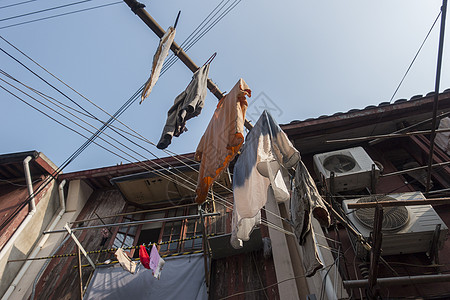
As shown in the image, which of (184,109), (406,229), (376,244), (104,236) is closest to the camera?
(376,244)

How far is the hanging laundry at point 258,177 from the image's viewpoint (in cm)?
405

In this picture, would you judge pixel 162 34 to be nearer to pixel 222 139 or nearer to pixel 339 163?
pixel 222 139

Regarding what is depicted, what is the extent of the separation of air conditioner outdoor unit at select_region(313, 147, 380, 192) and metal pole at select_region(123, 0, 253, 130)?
6.50 ft

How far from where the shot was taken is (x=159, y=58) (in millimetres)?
6406

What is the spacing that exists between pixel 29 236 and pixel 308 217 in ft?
23.5

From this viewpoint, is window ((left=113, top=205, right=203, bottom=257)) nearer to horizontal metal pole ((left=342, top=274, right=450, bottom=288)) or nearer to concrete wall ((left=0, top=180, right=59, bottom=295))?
concrete wall ((left=0, top=180, right=59, bottom=295))

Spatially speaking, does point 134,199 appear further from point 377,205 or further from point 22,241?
point 377,205

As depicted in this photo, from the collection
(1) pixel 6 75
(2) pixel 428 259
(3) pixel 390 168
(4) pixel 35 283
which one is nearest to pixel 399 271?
(2) pixel 428 259

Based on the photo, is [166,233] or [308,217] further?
[166,233]

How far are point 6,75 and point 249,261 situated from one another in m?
6.27

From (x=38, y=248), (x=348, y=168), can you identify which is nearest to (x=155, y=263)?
(x=38, y=248)

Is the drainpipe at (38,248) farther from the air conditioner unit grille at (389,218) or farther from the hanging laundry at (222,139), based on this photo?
the air conditioner unit grille at (389,218)

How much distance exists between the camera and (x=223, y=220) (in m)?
7.16

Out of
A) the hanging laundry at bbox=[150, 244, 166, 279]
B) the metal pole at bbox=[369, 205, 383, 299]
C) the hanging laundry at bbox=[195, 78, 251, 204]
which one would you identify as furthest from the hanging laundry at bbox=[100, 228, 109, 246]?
the metal pole at bbox=[369, 205, 383, 299]
